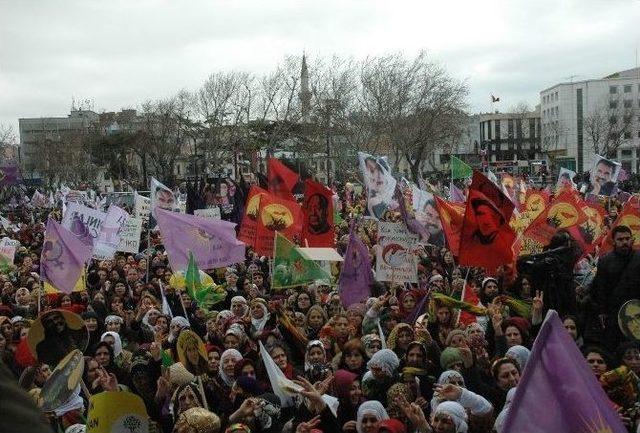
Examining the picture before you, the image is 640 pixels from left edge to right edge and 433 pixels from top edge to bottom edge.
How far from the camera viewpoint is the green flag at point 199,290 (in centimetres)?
968

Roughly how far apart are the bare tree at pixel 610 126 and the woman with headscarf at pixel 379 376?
81.9 m

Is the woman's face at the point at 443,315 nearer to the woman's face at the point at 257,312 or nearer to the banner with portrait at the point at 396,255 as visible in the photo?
the woman's face at the point at 257,312

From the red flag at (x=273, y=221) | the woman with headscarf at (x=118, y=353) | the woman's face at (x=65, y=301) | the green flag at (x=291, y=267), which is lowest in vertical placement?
the woman's face at (x=65, y=301)

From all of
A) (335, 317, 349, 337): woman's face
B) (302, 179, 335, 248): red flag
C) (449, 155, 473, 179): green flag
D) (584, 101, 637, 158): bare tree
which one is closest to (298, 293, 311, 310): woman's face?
(335, 317, 349, 337): woman's face

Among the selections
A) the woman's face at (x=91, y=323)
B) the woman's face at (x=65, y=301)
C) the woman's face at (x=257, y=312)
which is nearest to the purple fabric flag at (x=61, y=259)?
the woman's face at (x=65, y=301)

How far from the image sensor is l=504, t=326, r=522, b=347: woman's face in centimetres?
651

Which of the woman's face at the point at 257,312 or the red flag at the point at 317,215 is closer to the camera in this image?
the woman's face at the point at 257,312

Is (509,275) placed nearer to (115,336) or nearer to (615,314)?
(615,314)

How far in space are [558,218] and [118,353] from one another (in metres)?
6.79

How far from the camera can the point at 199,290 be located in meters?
9.91

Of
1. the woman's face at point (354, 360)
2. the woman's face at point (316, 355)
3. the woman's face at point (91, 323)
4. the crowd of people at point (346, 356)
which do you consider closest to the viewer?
the crowd of people at point (346, 356)

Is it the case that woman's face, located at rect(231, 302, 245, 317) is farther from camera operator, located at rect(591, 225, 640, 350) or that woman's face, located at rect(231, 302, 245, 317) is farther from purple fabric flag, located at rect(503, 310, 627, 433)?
purple fabric flag, located at rect(503, 310, 627, 433)

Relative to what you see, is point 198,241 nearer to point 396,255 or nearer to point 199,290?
point 199,290

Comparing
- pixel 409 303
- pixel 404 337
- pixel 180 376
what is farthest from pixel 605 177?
pixel 180 376
